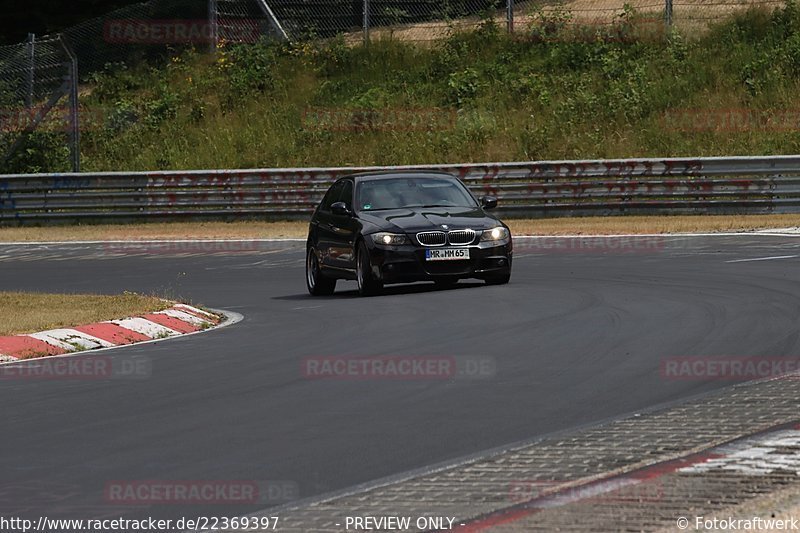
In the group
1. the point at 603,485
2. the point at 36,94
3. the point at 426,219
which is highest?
the point at 36,94

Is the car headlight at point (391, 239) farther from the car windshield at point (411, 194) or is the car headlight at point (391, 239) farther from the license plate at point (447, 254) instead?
the car windshield at point (411, 194)

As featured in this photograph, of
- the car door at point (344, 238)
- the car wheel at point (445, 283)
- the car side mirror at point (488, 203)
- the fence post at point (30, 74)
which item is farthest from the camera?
the fence post at point (30, 74)

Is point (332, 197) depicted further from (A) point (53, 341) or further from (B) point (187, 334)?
(A) point (53, 341)

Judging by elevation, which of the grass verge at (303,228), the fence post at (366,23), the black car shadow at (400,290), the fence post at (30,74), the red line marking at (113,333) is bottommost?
the grass verge at (303,228)

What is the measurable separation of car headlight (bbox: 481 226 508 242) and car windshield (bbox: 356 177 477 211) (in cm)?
106

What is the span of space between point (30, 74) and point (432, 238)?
72.4 feet

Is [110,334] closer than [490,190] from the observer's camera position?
Yes

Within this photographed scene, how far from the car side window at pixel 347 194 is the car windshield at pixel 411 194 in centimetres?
12

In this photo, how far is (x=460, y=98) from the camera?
39.0m

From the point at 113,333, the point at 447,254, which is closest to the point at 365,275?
the point at 447,254

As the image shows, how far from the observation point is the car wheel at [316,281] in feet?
63.8

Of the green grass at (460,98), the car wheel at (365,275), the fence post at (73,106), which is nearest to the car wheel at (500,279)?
the car wheel at (365,275)

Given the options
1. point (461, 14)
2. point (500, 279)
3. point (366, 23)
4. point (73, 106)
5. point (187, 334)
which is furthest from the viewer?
point (461, 14)

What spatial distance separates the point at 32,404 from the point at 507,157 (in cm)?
2623
